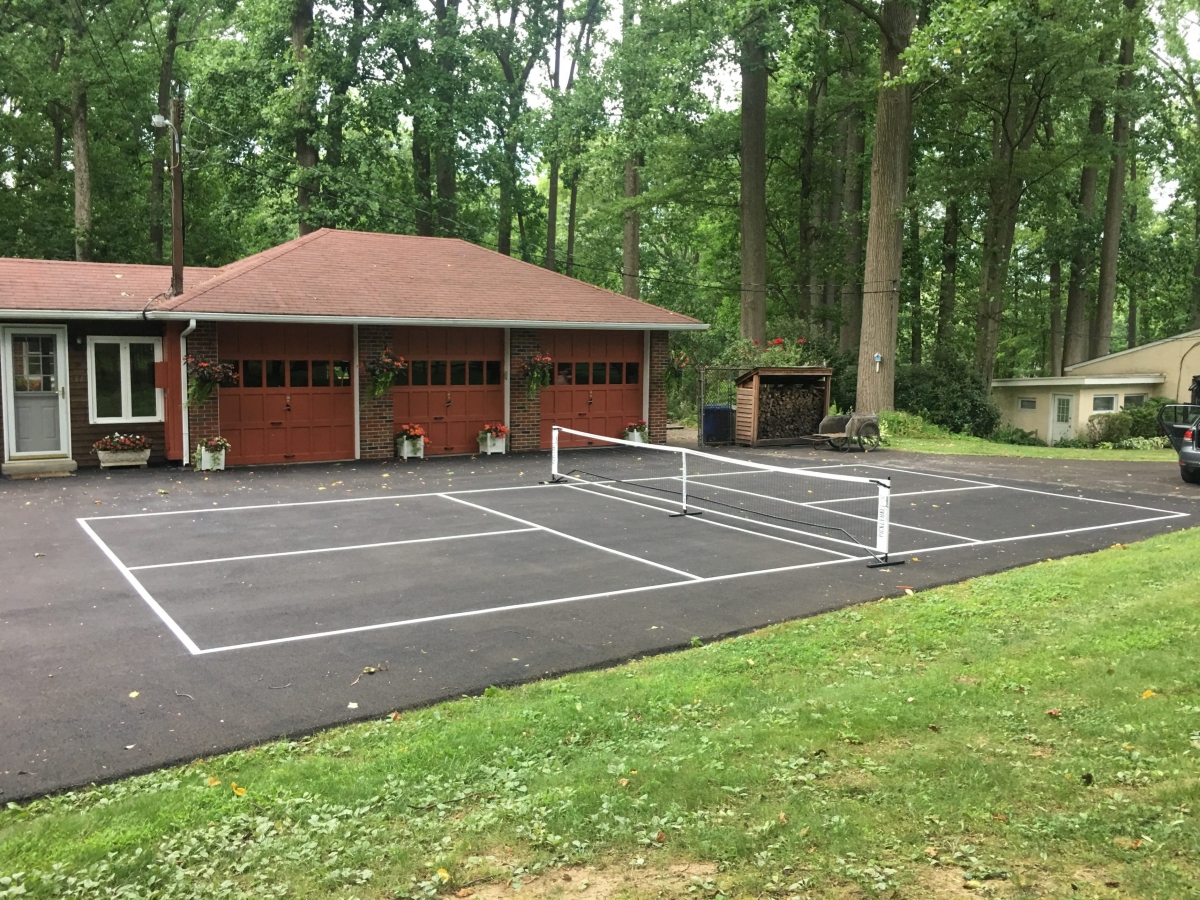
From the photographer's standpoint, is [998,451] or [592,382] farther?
[592,382]

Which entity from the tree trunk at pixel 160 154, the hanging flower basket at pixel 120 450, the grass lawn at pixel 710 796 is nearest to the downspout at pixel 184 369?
the hanging flower basket at pixel 120 450

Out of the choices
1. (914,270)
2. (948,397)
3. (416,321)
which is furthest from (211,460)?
(914,270)

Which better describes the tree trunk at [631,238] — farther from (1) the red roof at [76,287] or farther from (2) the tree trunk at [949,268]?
(1) the red roof at [76,287]

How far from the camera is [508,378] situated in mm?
20906

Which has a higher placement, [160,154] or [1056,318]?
[160,154]

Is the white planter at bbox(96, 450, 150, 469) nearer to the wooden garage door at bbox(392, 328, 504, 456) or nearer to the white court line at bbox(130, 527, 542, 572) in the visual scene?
the wooden garage door at bbox(392, 328, 504, 456)

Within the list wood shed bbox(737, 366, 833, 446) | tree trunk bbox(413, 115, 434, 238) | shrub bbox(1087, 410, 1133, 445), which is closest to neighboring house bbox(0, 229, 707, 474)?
wood shed bbox(737, 366, 833, 446)

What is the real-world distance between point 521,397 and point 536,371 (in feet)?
2.35

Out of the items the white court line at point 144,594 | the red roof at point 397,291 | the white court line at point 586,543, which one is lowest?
the white court line at point 144,594

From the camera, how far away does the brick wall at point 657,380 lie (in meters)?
23.0

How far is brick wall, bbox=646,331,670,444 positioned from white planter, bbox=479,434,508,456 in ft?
13.5

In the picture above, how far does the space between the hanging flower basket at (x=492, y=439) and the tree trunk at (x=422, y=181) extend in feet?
41.9

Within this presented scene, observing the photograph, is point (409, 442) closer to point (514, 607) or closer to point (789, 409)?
point (789, 409)

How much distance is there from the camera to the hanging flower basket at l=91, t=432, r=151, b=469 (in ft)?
56.0
